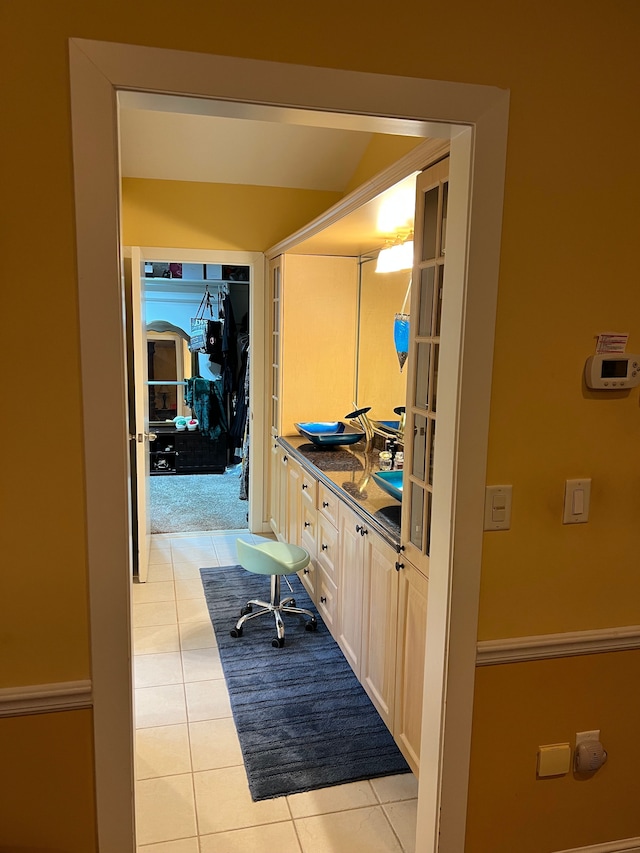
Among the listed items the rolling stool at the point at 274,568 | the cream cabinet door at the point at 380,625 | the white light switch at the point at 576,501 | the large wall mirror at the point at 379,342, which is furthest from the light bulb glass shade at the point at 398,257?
the white light switch at the point at 576,501

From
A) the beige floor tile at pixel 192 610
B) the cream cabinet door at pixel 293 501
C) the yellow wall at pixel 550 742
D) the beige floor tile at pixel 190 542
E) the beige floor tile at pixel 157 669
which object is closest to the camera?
the yellow wall at pixel 550 742

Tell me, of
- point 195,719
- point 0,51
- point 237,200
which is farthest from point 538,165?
point 237,200

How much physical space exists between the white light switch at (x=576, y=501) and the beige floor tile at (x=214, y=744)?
1.61 metres

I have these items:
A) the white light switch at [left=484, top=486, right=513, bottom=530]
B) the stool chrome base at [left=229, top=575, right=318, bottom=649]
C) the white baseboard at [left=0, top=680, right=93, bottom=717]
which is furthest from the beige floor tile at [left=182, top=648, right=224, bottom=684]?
the white light switch at [left=484, top=486, right=513, bottom=530]

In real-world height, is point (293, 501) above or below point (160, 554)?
above

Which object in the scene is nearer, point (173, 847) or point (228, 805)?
point (173, 847)

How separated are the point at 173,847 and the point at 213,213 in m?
3.86

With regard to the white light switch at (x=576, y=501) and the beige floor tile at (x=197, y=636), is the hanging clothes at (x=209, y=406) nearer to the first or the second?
the beige floor tile at (x=197, y=636)

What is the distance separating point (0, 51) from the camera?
4.00ft

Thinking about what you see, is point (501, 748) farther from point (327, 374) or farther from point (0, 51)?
point (327, 374)

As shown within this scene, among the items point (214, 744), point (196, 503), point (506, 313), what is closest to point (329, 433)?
point (214, 744)

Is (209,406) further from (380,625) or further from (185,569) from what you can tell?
(380,625)

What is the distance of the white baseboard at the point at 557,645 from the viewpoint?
1.68 meters

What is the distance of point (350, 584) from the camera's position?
2.97 metres
